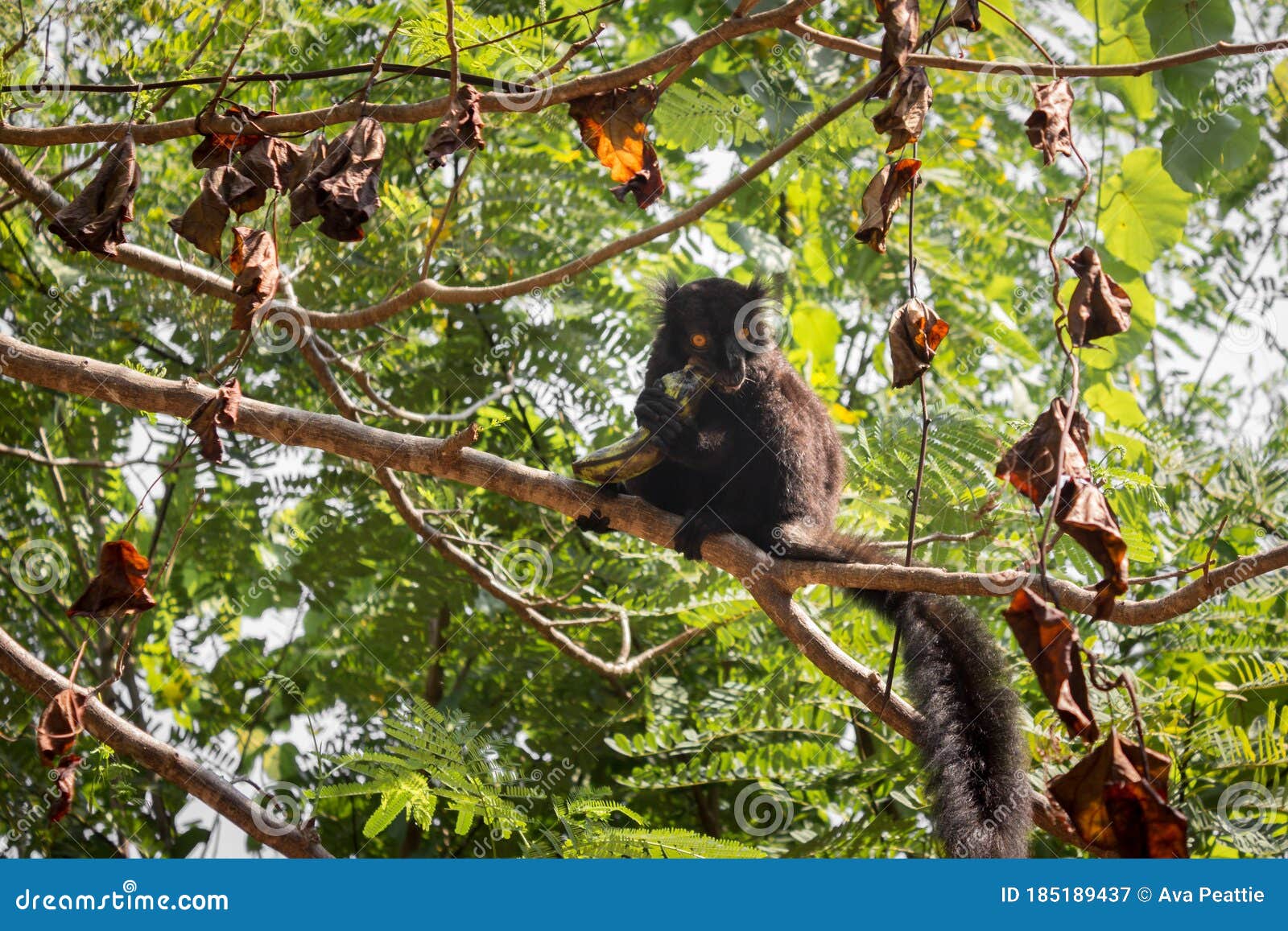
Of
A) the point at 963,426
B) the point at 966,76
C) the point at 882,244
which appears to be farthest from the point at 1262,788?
the point at 966,76

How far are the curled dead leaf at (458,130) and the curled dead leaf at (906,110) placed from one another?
4.20ft

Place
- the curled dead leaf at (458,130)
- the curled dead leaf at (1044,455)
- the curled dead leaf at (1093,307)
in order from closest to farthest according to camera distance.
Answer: the curled dead leaf at (1044,455) → the curled dead leaf at (1093,307) → the curled dead leaf at (458,130)

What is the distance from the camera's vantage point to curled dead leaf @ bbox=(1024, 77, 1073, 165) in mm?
3186

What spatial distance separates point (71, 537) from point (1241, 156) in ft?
21.8

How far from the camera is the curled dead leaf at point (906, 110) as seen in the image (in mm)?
3176

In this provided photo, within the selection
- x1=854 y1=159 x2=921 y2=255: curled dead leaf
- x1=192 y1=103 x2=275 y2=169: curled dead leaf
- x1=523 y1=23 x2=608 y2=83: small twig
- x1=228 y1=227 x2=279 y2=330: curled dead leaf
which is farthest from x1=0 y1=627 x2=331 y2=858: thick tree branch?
x1=854 y1=159 x2=921 y2=255: curled dead leaf

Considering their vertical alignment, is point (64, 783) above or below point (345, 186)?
below

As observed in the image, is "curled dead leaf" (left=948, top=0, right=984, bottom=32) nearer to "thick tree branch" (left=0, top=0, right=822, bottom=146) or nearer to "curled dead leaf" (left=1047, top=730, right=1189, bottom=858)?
"thick tree branch" (left=0, top=0, right=822, bottom=146)

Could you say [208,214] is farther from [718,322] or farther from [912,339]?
[718,322]

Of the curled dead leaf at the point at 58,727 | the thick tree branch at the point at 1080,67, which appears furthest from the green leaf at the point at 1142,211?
the curled dead leaf at the point at 58,727

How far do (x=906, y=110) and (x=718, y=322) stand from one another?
257 cm

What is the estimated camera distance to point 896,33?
10.3 feet

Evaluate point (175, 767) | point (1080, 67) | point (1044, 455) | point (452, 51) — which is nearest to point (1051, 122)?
point (1080, 67)

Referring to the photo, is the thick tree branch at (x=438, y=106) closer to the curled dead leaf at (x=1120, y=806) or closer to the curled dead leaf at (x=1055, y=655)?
the curled dead leaf at (x=1055, y=655)
